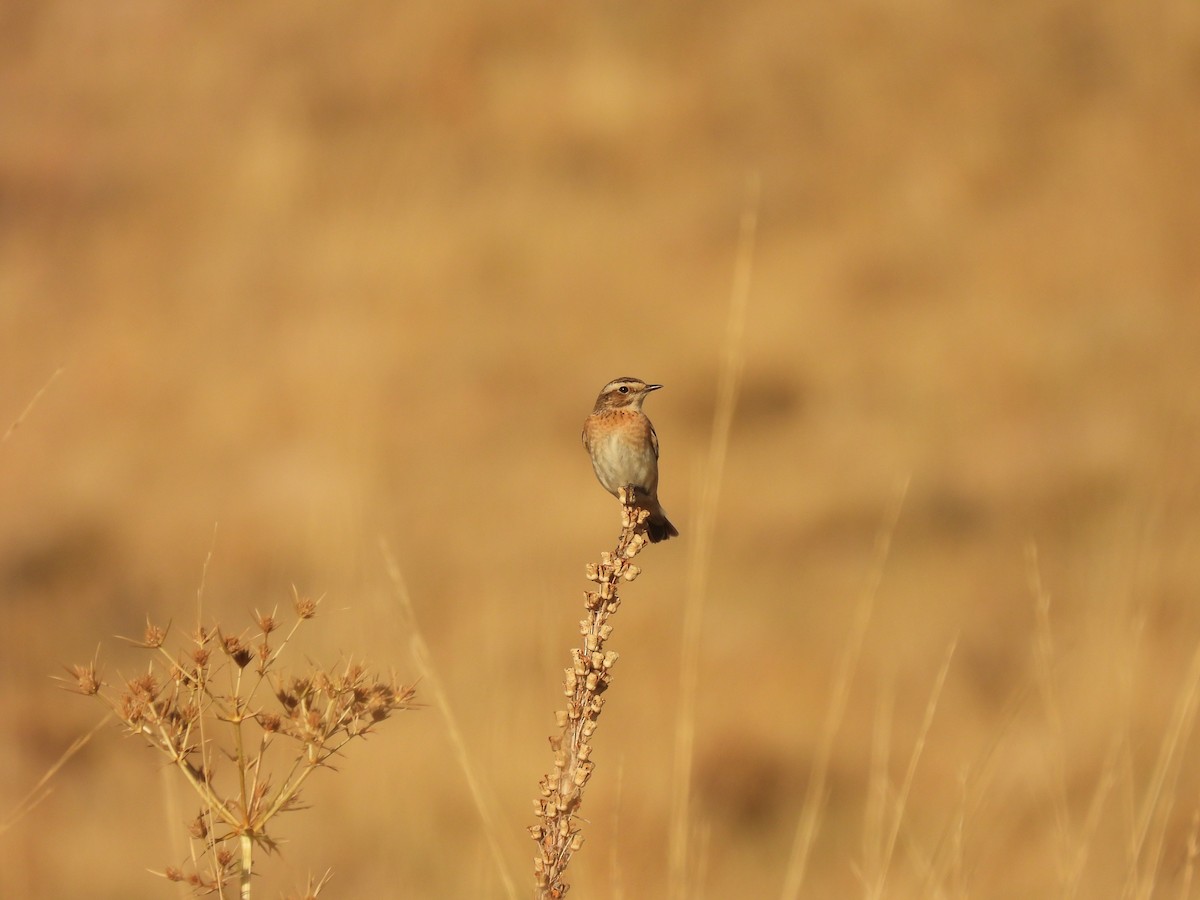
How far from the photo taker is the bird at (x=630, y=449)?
12.1 ft

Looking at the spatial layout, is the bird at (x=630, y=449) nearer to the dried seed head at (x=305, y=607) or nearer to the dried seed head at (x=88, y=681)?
the dried seed head at (x=305, y=607)

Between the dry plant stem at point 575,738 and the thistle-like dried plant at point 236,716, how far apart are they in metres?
0.25

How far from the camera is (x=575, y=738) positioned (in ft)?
6.09

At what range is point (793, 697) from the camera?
955 centimetres

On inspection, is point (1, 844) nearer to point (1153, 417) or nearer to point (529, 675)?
point (529, 675)

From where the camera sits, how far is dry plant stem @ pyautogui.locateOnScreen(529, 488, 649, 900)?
5.75 ft

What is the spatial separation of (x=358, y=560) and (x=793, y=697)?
22.5 feet

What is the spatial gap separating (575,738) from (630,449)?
1896 mm

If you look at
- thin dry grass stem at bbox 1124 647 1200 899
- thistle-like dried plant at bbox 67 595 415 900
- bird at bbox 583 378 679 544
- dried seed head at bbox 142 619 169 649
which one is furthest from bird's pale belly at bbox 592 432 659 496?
dried seed head at bbox 142 619 169 649

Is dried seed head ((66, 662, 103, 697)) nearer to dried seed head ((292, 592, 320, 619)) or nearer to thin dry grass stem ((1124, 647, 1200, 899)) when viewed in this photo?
dried seed head ((292, 592, 320, 619))

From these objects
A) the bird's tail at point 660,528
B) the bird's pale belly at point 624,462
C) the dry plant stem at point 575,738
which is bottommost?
the dry plant stem at point 575,738

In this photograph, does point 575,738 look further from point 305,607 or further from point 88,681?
point 88,681

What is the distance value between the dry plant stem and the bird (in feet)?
5.25

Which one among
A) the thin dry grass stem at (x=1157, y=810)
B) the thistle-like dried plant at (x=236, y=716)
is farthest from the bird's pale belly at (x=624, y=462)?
the thistle-like dried plant at (x=236, y=716)
